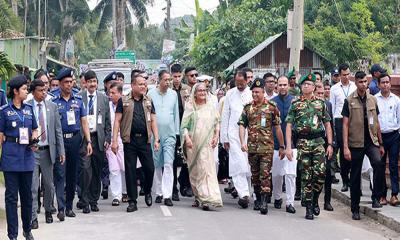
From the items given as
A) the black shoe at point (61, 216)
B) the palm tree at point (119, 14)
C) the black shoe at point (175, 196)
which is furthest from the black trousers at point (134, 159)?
the palm tree at point (119, 14)

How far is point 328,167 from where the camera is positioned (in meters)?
12.6

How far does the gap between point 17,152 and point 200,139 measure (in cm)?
379

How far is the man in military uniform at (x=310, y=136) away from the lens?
1159 centimetres

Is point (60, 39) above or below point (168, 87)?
above

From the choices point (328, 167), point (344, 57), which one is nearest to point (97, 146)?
point (328, 167)

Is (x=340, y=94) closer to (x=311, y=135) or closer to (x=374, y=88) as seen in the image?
(x=374, y=88)

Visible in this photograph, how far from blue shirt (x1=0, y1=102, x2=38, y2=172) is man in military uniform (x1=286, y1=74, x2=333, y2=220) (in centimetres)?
404

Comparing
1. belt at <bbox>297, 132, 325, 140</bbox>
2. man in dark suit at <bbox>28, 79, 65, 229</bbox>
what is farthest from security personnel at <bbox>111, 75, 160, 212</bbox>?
belt at <bbox>297, 132, 325, 140</bbox>

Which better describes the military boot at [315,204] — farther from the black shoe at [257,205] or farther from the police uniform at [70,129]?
Answer: the police uniform at [70,129]

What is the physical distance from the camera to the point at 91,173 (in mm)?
12234

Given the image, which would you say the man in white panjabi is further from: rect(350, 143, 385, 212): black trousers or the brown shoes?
the brown shoes

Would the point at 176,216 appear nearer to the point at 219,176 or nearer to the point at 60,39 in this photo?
the point at 219,176

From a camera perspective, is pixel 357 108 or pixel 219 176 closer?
pixel 357 108

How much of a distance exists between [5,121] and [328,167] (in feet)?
17.7
